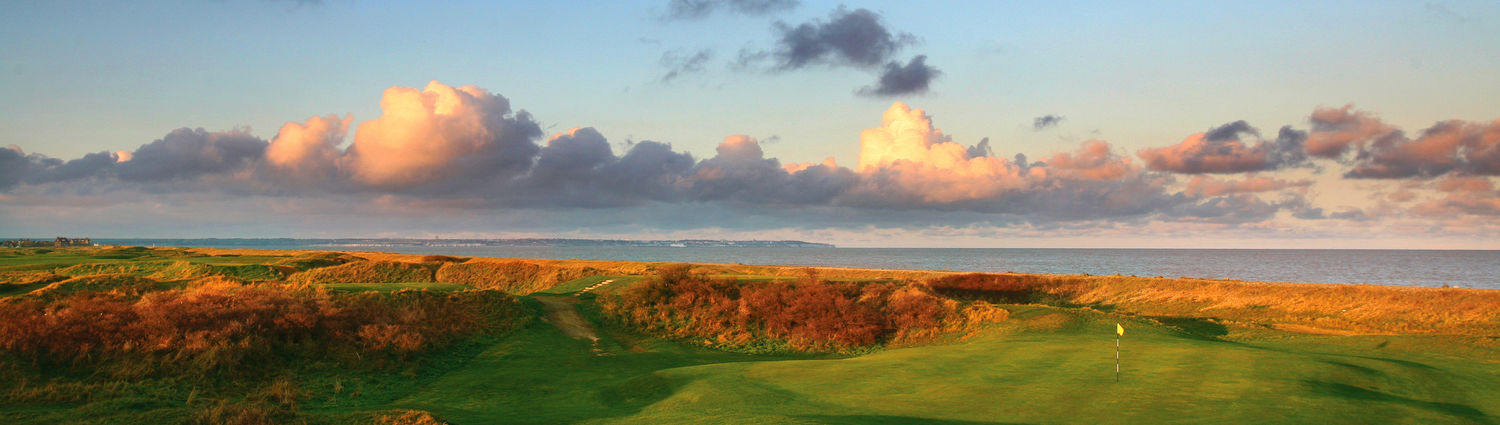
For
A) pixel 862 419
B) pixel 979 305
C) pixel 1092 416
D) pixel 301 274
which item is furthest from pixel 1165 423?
pixel 301 274

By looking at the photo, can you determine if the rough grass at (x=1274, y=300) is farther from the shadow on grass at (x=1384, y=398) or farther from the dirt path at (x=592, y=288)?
the shadow on grass at (x=1384, y=398)

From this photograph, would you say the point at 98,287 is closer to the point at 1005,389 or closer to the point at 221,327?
the point at 221,327

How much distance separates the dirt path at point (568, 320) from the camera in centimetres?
3101

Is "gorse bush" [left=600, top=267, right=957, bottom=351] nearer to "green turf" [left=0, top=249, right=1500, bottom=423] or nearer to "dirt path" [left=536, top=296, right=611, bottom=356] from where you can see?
"dirt path" [left=536, top=296, right=611, bottom=356]

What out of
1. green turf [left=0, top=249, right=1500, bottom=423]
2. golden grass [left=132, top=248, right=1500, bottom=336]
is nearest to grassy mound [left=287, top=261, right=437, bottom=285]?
golden grass [left=132, top=248, right=1500, bottom=336]

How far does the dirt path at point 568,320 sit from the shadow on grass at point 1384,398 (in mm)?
20712

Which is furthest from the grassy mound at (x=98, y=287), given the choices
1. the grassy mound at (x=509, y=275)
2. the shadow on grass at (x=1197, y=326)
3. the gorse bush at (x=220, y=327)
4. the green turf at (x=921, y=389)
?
the shadow on grass at (x=1197, y=326)

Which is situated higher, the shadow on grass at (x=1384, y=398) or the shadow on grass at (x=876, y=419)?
the shadow on grass at (x=1384, y=398)

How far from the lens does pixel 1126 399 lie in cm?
1446

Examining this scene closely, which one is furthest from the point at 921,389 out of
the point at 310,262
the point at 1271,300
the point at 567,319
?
the point at 310,262

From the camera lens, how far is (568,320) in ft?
109

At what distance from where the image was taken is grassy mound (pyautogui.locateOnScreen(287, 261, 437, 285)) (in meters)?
48.4

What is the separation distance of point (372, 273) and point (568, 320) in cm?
2405

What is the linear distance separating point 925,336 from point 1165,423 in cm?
1924
